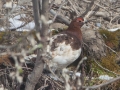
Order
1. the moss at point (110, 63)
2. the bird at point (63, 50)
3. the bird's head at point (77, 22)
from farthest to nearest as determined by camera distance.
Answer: the bird's head at point (77, 22) < the moss at point (110, 63) < the bird at point (63, 50)

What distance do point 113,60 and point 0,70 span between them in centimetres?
149

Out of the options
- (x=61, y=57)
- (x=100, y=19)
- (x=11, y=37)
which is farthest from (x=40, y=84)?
(x=100, y=19)

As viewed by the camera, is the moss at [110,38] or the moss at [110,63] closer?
the moss at [110,63]

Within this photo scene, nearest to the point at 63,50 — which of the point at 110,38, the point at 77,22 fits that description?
the point at 77,22

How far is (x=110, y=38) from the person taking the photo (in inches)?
190

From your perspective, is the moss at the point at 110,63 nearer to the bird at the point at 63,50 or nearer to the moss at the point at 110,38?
the moss at the point at 110,38

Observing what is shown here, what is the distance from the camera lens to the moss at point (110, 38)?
4.80m

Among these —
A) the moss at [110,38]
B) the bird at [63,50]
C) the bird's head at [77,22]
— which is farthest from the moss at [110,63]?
the bird's head at [77,22]

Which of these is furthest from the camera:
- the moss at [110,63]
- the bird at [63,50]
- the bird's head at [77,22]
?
the bird's head at [77,22]

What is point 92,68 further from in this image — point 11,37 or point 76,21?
point 11,37

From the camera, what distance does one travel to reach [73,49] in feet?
13.9

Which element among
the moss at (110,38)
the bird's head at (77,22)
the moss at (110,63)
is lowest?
the moss at (110,63)

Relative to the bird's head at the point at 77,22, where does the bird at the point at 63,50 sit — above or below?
below

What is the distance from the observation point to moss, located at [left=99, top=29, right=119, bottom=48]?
4.80 metres
